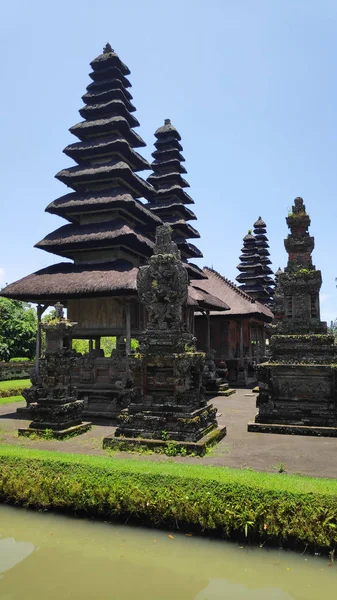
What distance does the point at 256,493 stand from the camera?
20.2 feet

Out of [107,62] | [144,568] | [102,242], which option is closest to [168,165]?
[107,62]

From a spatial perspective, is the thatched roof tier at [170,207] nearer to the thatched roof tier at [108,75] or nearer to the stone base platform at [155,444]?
the thatched roof tier at [108,75]

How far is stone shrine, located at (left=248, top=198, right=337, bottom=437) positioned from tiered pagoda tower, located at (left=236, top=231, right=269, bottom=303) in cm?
2960

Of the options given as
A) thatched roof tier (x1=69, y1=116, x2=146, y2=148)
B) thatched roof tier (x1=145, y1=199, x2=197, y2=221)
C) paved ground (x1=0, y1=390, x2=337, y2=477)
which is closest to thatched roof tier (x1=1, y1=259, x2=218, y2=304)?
paved ground (x1=0, y1=390, x2=337, y2=477)

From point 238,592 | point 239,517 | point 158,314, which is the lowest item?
point 238,592

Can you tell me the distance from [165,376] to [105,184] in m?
13.5

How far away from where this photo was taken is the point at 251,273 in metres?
44.3

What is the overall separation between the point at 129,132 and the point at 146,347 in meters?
15.5

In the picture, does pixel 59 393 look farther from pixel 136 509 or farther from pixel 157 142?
pixel 157 142

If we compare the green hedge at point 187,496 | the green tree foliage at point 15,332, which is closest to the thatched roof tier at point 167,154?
the green tree foliage at point 15,332

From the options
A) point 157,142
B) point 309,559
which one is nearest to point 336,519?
point 309,559

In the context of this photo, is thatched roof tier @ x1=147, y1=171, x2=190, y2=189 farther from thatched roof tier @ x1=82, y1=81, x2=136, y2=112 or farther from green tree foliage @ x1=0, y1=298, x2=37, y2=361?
green tree foliage @ x1=0, y1=298, x2=37, y2=361

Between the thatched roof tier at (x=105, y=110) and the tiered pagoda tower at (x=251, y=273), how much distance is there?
24.2 m

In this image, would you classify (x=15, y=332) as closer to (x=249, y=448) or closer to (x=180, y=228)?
(x=180, y=228)
